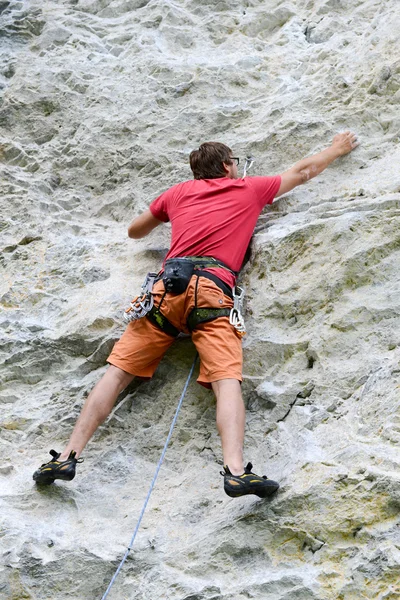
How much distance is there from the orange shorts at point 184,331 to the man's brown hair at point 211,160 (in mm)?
1011

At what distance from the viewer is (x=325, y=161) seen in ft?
17.3

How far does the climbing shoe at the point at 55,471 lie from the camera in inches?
160

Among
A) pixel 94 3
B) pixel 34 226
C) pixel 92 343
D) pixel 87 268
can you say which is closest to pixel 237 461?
pixel 92 343

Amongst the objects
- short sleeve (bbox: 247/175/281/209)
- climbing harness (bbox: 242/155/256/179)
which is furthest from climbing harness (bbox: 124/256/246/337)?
climbing harness (bbox: 242/155/256/179)

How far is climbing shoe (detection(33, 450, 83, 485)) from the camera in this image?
407 centimetres

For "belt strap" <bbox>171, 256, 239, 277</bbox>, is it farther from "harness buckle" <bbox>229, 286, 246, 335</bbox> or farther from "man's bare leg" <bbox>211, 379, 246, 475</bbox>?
"man's bare leg" <bbox>211, 379, 246, 475</bbox>

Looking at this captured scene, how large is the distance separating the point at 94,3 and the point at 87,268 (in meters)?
3.51

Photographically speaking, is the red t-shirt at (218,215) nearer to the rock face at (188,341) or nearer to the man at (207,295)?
the man at (207,295)

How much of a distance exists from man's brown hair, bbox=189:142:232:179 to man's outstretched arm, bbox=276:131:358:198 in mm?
449

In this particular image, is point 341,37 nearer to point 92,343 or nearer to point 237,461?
point 92,343

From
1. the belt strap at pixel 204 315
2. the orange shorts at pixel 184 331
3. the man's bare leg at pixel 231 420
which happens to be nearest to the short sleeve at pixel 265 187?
the orange shorts at pixel 184 331

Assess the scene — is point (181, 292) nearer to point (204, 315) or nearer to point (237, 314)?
point (204, 315)

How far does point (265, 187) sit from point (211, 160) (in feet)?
1.56

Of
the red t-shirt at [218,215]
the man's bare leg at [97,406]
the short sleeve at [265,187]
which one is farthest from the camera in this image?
the short sleeve at [265,187]
